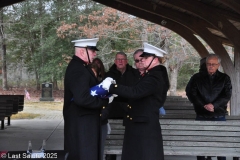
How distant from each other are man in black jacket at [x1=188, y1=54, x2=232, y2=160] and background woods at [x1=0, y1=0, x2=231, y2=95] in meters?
15.4

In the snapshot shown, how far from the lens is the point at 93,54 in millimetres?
3824

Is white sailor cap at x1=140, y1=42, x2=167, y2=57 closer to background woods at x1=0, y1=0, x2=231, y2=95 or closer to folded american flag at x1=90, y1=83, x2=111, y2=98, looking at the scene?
folded american flag at x1=90, y1=83, x2=111, y2=98

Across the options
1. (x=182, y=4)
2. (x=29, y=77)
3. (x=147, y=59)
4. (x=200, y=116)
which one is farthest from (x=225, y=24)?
(x=29, y=77)

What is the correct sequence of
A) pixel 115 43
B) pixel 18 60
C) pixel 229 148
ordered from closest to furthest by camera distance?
1. pixel 229 148
2. pixel 115 43
3. pixel 18 60

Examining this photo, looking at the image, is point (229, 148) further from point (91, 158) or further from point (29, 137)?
point (29, 137)

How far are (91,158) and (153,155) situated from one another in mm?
584

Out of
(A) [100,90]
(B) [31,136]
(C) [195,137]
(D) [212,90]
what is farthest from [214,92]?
(B) [31,136]

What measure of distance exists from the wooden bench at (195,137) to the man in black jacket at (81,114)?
4.69 ft

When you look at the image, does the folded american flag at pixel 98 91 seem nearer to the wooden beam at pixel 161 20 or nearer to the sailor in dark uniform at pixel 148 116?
the sailor in dark uniform at pixel 148 116

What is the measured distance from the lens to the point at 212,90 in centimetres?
530

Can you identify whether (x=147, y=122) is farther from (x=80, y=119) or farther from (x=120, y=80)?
(x=120, y=80)

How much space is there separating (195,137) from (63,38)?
76.3 ft

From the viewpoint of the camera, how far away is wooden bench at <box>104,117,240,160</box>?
5.21m

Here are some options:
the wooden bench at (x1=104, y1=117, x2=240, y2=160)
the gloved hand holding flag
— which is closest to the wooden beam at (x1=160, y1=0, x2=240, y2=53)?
the wooden bench at (x1=104, y1=117, x2=240, y2=160)
